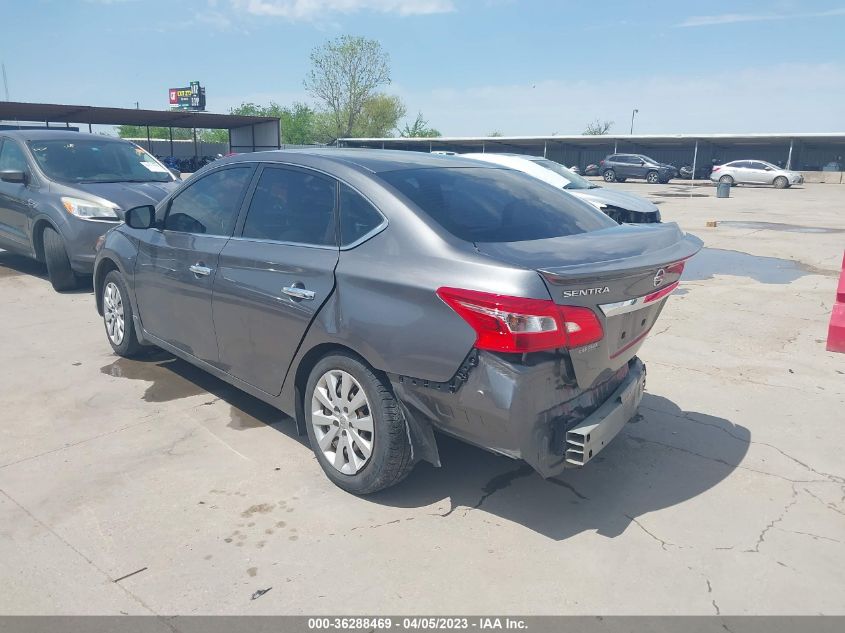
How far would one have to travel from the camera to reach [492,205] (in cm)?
354

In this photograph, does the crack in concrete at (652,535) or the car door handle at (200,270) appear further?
the car door handle at (200,270)

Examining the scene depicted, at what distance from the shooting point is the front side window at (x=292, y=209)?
3.56 metres

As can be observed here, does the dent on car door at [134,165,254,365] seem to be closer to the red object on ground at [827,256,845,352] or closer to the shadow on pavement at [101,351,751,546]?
the shadow on pavement at [101,351,751,546]

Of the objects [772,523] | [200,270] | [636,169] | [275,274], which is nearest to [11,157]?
[200,270]

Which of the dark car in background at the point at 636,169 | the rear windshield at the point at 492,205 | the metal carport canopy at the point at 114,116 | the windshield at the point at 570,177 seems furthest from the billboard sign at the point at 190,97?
the rear windshield at the point at 492,205

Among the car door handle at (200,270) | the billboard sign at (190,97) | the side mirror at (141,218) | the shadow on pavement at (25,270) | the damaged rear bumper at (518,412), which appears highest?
the billboard sign at (190,97)

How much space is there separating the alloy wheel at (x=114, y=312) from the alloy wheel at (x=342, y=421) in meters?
2.57

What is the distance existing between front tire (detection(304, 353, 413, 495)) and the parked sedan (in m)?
35.5

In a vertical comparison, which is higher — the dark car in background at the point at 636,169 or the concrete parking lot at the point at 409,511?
the dark car in background at the point at 636,169

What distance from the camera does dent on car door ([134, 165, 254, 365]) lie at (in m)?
4.14

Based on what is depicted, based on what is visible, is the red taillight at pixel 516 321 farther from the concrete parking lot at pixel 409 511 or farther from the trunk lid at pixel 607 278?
the concrete parking lot at pixel 409 511

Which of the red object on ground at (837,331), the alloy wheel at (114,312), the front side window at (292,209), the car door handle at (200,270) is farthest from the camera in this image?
the red object on ground at (837,331)

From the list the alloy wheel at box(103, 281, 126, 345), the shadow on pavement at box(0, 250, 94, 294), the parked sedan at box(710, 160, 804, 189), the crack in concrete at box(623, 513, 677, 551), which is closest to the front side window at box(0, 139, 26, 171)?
the shadow on pavement at box(0, 250, 94, 294)
